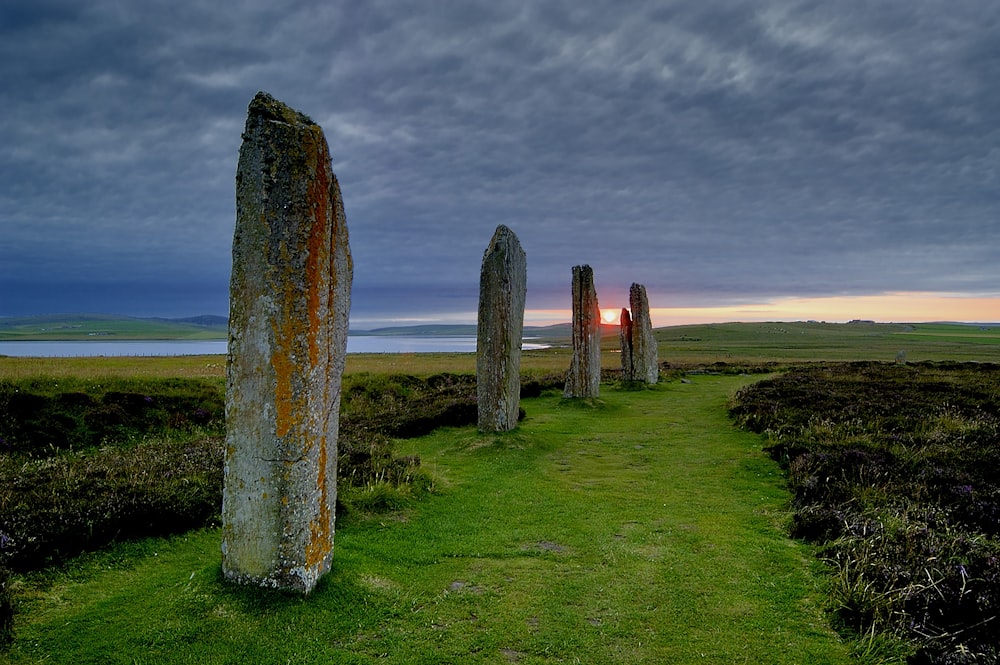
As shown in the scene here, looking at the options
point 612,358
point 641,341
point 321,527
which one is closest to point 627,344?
point 641,341

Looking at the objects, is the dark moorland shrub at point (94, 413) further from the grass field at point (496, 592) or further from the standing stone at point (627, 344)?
the standing stone at point (627, 344)

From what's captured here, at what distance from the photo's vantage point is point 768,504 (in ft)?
31.2

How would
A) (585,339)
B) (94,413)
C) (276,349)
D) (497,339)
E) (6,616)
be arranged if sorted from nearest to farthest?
(6,616)
(276,349)
(497,339)
(94,413)
(585,339)

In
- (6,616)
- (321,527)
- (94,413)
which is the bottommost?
(6,616)

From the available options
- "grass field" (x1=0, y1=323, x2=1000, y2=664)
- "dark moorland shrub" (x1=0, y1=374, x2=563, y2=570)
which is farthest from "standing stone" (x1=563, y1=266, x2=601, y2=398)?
"grass field" (x1=0, y1=323, x2=1000, y2=664)

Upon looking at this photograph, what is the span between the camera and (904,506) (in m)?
8.12

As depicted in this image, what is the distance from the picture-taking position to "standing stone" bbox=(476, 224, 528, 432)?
1457cm

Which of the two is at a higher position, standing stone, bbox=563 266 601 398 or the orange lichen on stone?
standing stone, bbox=563 266 601 398

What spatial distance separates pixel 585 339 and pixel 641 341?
6160 mm

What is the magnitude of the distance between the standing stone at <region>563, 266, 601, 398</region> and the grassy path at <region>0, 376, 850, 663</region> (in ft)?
34.8

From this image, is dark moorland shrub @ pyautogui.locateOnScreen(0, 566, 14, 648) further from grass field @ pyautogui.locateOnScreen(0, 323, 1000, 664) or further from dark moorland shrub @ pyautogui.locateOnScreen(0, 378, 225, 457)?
dark moorland shrub @ pyautogui.locateOnScreen(0, 378, 225, 457)

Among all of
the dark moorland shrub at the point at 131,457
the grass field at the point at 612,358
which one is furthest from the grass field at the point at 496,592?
the grass field at the point at 612,358

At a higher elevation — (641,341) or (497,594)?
(641,341)

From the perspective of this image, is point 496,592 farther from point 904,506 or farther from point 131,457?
point 131,457
